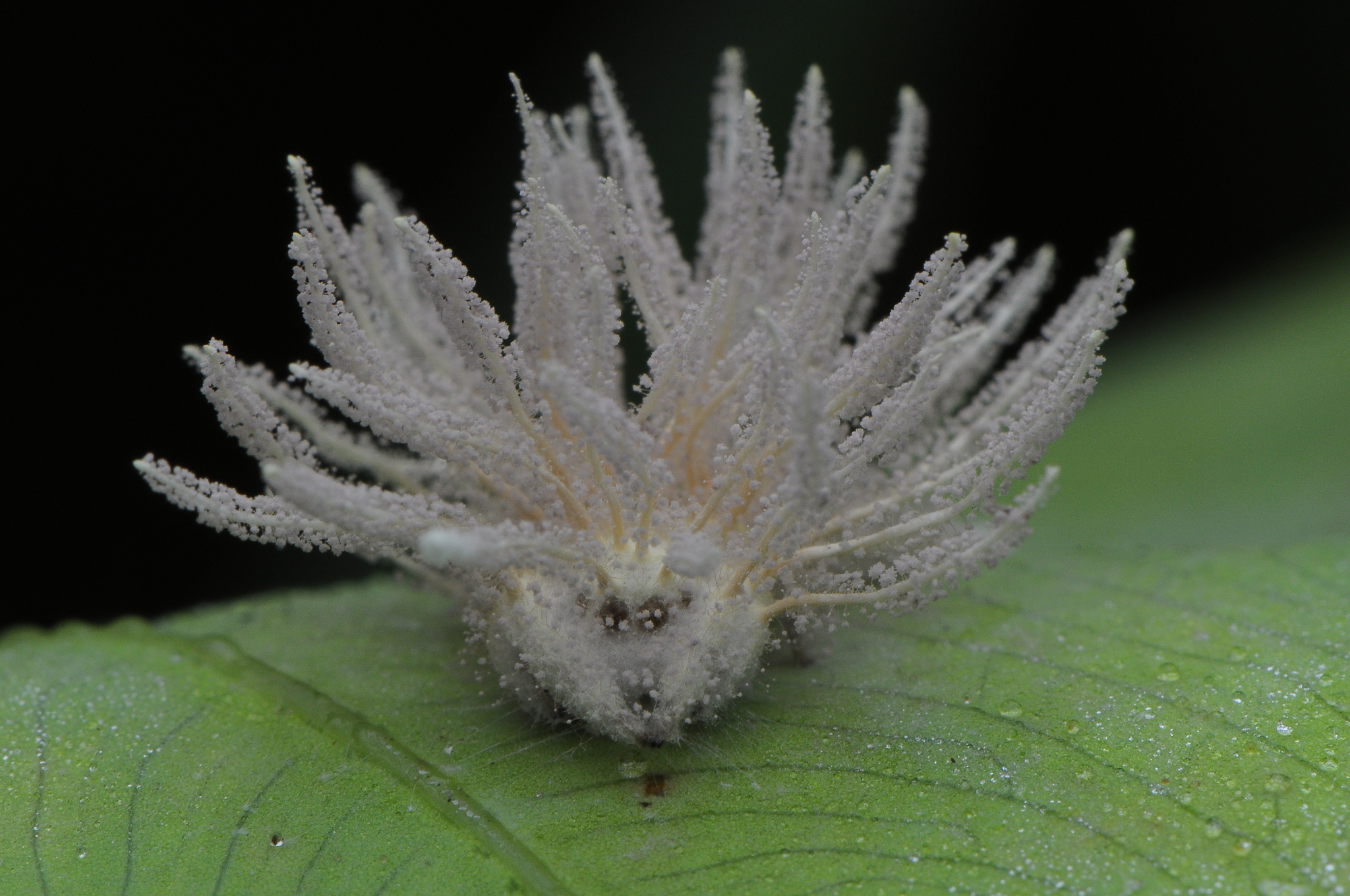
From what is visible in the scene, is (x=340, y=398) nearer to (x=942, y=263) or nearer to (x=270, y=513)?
(x=270, y=513)

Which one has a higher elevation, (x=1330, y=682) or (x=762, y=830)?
(x=1330, y=682)

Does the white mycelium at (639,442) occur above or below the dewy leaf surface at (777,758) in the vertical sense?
above

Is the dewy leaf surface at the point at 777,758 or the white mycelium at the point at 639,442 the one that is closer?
the dewy leaf surface at the point at 777,758

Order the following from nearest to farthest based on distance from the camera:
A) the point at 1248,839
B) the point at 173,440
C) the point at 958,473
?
the point at 1248,839 < the point at 958,473 < the point at 173,440

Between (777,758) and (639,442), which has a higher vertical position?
(639,442)

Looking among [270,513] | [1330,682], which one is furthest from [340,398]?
[1330,682]

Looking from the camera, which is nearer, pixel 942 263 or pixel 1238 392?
pixel 942 263
